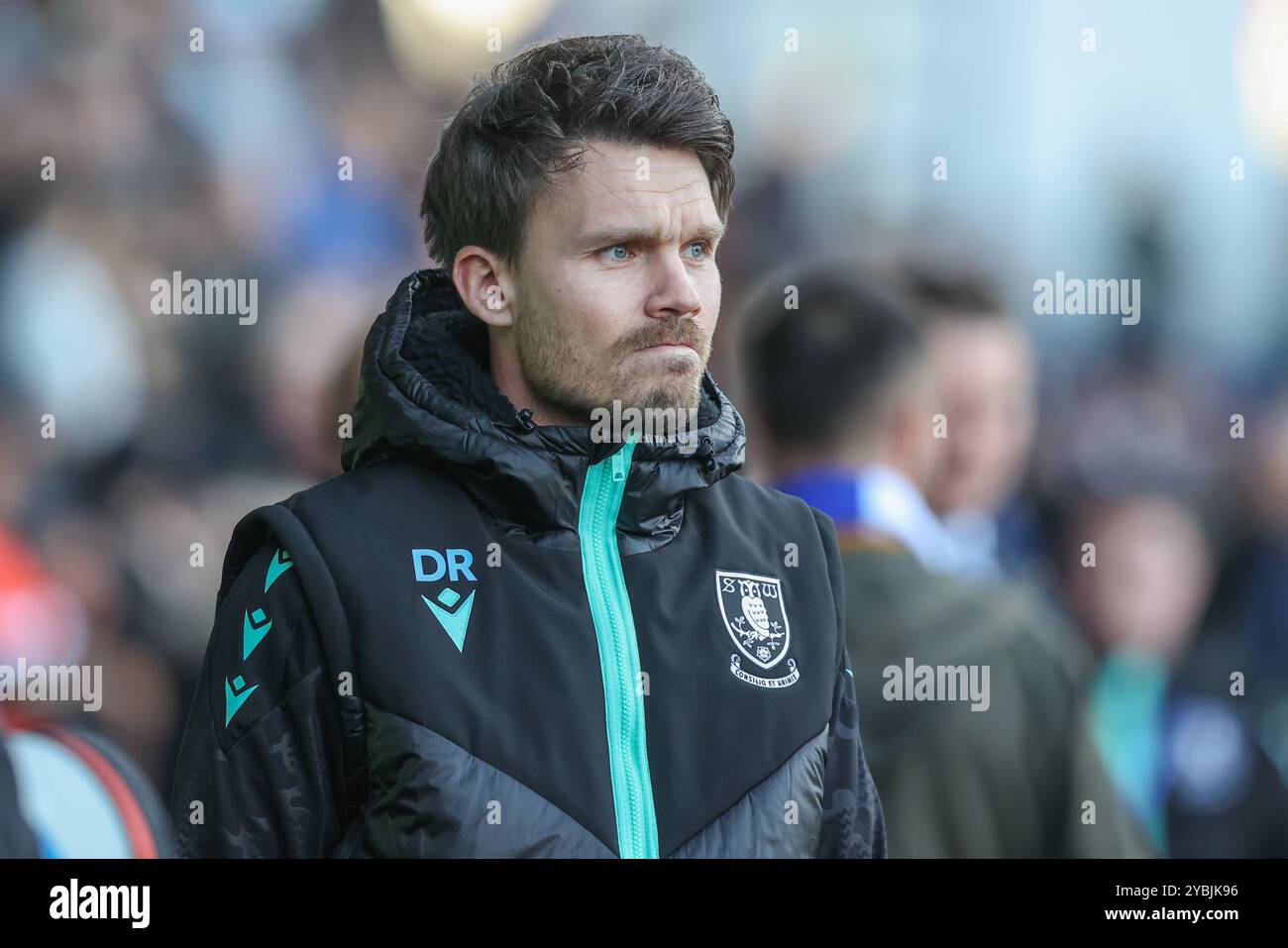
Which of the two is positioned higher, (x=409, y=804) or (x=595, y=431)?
(x=595, y=431)

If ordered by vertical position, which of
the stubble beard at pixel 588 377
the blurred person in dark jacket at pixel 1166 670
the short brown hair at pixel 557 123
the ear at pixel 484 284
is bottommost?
the blurred person in dark jacket at pixel 1166 670

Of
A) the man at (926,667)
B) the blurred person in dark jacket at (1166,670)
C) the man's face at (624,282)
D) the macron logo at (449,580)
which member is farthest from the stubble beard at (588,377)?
the blurred person in dark jacket at (1166,670)

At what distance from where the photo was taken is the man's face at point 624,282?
1.83m

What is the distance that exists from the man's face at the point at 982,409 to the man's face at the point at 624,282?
158 cm

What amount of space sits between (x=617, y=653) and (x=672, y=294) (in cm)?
47

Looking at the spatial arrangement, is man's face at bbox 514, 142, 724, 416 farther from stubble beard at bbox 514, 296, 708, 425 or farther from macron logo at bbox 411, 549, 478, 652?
macron logo at bbox 411, 549, 478, 652

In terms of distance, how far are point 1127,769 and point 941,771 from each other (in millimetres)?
1197

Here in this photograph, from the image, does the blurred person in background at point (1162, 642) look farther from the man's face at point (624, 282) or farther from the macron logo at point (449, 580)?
the macron logo at point (449, 580)

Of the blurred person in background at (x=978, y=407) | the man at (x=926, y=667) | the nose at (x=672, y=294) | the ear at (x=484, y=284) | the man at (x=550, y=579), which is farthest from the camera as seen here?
the blurred person in background at (x=978, y=407)

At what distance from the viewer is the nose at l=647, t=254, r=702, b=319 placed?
1822mm

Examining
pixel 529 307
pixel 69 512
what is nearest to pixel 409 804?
pixel 529 307

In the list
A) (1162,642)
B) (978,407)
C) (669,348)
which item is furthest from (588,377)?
(1162,642)
